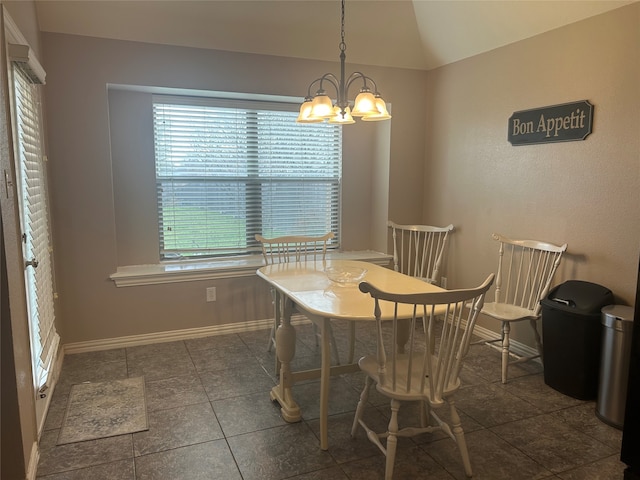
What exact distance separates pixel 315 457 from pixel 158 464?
71 cm

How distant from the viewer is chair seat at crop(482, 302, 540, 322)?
9.78 feet

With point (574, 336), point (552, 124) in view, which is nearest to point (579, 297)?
point (574, 336)

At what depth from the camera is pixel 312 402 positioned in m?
2.72

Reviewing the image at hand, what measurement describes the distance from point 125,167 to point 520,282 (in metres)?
3.04

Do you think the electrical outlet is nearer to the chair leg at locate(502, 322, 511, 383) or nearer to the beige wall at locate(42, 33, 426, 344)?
Answer: the beige wall at locate(42, 33, 426, 344)

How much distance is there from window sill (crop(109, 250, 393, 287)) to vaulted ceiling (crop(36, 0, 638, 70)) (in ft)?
5.42

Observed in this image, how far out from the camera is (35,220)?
8.39ft

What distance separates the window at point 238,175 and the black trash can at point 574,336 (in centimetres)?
208

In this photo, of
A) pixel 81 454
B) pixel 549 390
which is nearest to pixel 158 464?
pixel 81 454

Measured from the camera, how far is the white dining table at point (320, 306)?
2123 mm

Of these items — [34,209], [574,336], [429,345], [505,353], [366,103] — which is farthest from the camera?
[505,353]

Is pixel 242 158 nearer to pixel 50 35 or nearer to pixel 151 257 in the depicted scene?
pixel 151 257

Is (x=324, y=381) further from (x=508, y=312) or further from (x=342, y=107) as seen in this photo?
(x=508, y=312)

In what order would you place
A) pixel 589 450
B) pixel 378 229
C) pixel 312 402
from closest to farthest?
pixel 589 450, pixel 312 402, pixel 378 229
